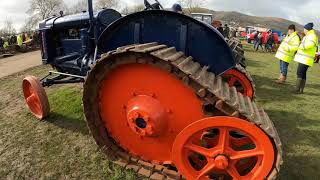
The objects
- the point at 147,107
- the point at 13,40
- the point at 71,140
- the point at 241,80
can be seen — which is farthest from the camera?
the point at 13,40

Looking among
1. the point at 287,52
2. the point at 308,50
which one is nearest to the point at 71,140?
the point at 308,50

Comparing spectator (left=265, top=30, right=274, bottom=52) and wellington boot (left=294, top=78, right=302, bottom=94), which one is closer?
wellington boot (left=294, top=78, right=302, bottom=94)

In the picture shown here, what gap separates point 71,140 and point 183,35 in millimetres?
2416

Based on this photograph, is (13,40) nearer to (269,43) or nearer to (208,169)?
(269,43)

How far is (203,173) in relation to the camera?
3.21m

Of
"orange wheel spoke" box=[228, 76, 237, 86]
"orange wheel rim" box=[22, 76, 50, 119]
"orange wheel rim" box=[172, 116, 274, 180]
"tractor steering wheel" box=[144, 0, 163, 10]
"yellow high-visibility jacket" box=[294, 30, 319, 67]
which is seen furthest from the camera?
"yellow high-visibility jacket" box=[294, 30, 319, 67]

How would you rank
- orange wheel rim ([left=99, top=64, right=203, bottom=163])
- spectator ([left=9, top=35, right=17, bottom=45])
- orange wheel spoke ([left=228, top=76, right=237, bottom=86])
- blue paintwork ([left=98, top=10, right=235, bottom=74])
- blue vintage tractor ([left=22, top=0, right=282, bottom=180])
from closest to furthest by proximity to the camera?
blue vintage tractor ([left=22, top=0, right=282, bottom=180]) → orange wheel rim ([left=99, top=64, right=203, bottom=163]) → blue paintwork ([left=98, top=10, right=235, bottom=74]) → orange wheel spoke ([left=228, top=76, right=237, bottom=86]) → spectator ([left=9, top=35, right=17, bottom=45])

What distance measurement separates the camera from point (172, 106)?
3.46 meters

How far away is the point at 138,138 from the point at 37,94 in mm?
2322

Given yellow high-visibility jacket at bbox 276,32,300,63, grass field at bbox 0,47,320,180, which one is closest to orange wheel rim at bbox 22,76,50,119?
grass field at bbox 0,47,320,180

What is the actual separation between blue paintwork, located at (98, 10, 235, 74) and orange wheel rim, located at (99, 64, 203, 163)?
0.45m

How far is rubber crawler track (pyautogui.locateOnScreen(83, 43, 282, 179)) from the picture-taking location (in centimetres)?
303

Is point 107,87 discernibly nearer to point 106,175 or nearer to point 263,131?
point 106,175

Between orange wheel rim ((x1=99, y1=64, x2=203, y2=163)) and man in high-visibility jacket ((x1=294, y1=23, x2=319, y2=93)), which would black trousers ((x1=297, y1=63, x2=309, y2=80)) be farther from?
orange wheel rim ((x1=99, y1=64, x2=203, y2=163))
